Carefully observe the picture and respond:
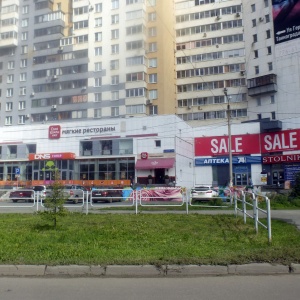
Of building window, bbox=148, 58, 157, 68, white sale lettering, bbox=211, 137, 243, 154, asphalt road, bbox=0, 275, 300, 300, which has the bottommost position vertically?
asphalt road, bbox=0, 275, 300, 300

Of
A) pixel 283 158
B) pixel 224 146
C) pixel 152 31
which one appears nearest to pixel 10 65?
pixel 152 31

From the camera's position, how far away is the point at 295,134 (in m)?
43.4

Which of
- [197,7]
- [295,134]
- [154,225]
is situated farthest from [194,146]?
[154,225]

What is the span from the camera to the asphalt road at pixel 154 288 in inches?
196

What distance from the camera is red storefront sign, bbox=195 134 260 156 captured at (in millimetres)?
45344

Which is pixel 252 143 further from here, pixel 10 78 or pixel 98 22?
pixel 10 78

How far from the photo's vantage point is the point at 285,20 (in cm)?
5153

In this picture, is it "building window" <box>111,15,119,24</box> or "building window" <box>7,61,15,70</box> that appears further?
"building window" <box>111,15,119,24</box>

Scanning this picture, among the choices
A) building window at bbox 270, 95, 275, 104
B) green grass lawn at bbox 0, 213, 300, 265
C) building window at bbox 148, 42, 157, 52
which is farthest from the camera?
building window at bbox 270, 95, 275, 104

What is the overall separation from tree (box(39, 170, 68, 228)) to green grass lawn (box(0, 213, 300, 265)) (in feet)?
1.11

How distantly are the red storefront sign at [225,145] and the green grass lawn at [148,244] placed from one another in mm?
35282

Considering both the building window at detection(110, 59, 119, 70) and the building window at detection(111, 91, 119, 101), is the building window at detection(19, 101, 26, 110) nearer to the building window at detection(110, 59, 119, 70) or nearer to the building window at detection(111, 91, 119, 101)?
the building window at detection(111, 91, 119, 101)

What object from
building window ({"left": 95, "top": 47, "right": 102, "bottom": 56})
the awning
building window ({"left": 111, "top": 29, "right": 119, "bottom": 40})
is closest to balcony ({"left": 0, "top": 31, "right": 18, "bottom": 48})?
building window ({"left": 95, "top": 47, "right": 102, "bottom": 56})

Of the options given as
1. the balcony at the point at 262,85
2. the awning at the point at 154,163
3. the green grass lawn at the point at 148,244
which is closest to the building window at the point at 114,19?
the awning at the point at 154,163
